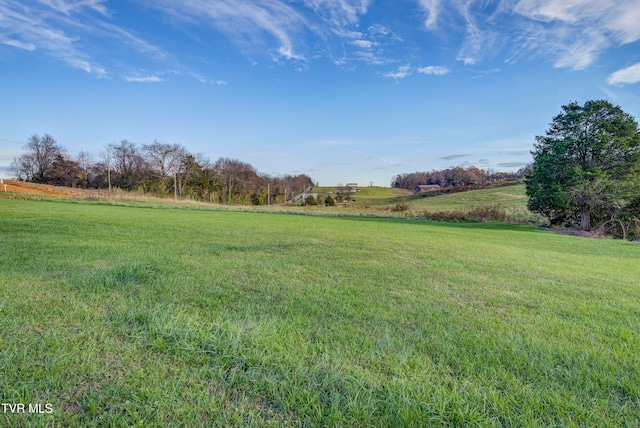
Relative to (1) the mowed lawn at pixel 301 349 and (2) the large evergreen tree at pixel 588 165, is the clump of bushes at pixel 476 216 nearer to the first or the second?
(2) the large evergreen tree at pixel 588 165

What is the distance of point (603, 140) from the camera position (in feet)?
68.5

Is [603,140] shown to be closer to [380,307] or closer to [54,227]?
[380,307]

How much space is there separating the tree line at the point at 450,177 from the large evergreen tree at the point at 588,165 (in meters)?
51.2

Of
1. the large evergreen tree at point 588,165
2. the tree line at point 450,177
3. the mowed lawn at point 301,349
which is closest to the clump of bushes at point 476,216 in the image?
the large evergreen tree at point 588,165

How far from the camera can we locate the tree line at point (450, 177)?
248ft

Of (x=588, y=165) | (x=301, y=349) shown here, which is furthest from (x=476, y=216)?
(x=301, y=349)

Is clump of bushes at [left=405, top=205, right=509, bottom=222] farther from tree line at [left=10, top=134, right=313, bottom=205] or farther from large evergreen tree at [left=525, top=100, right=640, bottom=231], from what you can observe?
tree line at [left=10, top=134, right=313, bottom=205]

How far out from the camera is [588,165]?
2158cm

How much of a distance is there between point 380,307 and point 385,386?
1.41 metres

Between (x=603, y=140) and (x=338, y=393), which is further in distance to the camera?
(x=603, y=140)

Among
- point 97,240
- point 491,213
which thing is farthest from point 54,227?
point 491,213

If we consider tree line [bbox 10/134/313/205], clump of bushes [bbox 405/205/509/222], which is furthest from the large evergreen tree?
tree line [bbox 10/134/313/205]

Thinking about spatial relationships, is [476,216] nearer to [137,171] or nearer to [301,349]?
[301,349]

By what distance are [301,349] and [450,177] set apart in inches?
3734
